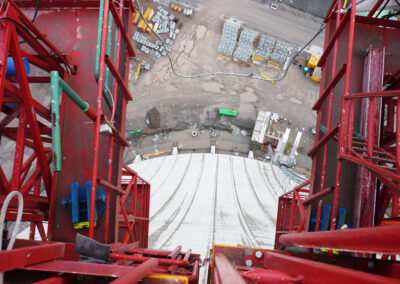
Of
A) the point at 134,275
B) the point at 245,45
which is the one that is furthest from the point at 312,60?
the point at 134,275

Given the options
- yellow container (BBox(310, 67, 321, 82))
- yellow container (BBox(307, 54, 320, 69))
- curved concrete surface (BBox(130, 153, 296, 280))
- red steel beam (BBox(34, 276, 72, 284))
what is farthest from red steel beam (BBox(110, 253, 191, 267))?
yellow container (BBox(310, 67, 321, 82))

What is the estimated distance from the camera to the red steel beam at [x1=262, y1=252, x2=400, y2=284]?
48.6 inches

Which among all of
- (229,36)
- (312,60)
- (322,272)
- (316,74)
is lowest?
(322,272)

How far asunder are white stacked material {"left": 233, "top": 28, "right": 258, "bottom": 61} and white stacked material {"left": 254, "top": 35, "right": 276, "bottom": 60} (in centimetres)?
35

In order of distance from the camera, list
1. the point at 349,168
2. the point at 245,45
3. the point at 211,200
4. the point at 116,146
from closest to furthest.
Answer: the point at 116,146
the point at 349,168
the point at 211,200
the point at 245,45

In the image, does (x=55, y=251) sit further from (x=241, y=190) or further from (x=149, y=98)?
(x=149, y=98)

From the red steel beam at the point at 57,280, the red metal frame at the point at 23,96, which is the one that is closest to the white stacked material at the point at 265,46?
the red metal frame at the point at 23,96

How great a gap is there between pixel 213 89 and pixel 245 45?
267cm

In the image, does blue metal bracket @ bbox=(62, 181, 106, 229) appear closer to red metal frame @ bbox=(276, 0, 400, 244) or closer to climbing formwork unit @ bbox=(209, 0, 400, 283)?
climbing formwork unit @ bbox=(209, 0, 400, 283)

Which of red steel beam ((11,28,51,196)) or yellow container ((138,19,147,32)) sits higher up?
yellow container ((138,19,147,32))

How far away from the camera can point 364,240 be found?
1.16 m

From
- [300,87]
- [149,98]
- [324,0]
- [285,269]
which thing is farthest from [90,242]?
[324,0]

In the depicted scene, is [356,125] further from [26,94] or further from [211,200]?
[211,200]

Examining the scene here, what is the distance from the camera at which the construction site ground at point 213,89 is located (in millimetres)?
14773
